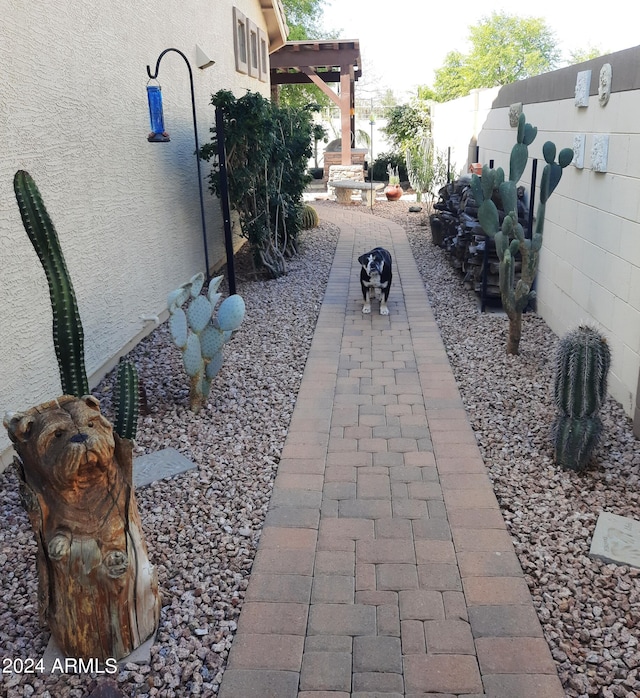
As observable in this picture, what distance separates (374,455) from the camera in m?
4.23

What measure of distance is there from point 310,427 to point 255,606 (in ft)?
6.10

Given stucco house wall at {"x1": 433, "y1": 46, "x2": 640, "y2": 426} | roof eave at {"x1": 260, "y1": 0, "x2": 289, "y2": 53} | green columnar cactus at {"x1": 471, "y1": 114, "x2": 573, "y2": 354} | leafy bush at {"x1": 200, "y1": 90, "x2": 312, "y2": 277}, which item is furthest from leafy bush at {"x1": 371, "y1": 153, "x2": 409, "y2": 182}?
green columnar cactus at {"x1": 471, "y1": 114, "x2": 573, "y2": 354}

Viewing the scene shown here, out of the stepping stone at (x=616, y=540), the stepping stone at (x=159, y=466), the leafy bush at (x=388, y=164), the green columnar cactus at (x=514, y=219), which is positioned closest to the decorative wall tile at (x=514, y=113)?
the green columnar cactus at (x=514, y=219)

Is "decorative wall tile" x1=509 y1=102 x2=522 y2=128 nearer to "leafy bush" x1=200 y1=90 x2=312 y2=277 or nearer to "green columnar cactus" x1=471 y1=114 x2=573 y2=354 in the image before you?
"green columnar cactus" x1=471 y1=114 x2=573 y2=354

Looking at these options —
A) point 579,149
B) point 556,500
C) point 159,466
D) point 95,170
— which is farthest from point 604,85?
point 159,466

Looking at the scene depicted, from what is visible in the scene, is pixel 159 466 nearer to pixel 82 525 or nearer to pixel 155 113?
pixel 82 525

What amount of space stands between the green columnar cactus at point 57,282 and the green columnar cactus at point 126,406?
0.55 feet

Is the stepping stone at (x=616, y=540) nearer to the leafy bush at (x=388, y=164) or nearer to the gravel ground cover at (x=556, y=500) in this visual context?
the gravel ground cover at (x=556, y=500)

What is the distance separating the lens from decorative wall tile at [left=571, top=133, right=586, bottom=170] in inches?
223

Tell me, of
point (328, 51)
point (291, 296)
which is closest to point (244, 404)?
point (291, 296)

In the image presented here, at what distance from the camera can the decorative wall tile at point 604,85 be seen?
504 centimetres

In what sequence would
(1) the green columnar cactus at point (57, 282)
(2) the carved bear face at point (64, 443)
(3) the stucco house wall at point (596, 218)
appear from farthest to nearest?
(3) the stucco house wall at point (596, 218), (1) the green columnar cactus at point (57, 282), (2) the carved bear face at point (64, 443)

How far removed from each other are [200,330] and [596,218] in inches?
131

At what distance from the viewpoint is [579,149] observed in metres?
5.72
